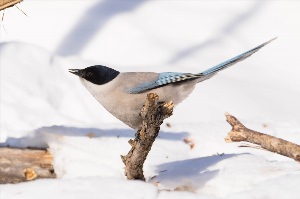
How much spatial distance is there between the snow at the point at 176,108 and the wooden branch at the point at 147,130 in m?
0.09

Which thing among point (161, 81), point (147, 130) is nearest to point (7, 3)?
point (161, 81)

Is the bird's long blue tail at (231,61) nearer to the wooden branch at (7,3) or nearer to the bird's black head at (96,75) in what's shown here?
the bird's black head at (96,75)

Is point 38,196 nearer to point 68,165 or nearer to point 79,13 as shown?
point 68,165

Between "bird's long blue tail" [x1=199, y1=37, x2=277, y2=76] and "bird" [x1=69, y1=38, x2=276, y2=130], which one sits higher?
"bird's long blue tail" [x1=199, y1=37, x2=277, y2=76]

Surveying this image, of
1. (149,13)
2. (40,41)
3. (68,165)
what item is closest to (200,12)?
(149,13)

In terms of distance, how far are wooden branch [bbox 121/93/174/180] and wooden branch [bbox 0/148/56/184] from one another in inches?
26.0

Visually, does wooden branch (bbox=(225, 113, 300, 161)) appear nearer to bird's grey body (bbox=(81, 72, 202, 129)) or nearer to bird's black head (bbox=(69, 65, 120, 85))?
bird's grey body (bbox=(81, 72, 202, 129))

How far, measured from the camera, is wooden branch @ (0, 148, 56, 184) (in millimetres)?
4129

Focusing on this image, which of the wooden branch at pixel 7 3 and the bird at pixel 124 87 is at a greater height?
the wooden branch at pixel 7 3

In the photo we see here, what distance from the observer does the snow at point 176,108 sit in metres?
3.77

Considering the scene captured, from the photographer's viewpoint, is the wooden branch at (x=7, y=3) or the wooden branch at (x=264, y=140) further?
the wooden branch at (x=7, y=3)

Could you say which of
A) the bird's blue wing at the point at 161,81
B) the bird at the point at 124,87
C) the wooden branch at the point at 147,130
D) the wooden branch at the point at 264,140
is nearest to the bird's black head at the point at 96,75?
the bird at the point at 124,87

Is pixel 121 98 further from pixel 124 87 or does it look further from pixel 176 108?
pixel 176 108

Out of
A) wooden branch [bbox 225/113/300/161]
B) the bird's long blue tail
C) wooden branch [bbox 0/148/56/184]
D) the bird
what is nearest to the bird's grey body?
the bird
